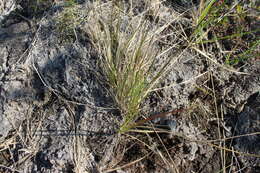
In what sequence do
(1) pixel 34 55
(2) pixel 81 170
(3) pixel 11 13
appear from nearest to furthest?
(2) pixel 81 170 → (1) pixel 34 55 → (3) pixel 11 13

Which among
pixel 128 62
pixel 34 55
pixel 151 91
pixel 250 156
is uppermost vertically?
pixel 34 55

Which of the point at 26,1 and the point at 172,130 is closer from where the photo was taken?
the point at 172,130

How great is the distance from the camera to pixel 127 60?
56.0 inches

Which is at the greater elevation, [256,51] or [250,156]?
[256,51]

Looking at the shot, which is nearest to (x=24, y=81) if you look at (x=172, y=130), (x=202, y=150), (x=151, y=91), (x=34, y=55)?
(x=34, y=55)

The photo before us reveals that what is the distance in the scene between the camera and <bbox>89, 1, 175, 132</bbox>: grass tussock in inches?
52.9

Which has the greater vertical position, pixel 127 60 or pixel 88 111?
pixel 127 60

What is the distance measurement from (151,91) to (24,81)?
0.72m

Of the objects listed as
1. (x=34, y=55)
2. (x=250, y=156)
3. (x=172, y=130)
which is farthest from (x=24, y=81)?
(x=250, y=156)

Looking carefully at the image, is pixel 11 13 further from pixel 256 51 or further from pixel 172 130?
pixel 256 51

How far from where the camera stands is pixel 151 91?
1.45 m

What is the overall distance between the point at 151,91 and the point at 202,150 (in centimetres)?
41

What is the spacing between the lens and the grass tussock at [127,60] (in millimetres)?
1345

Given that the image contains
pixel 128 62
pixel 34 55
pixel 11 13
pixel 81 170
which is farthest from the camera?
pixel 11 13
